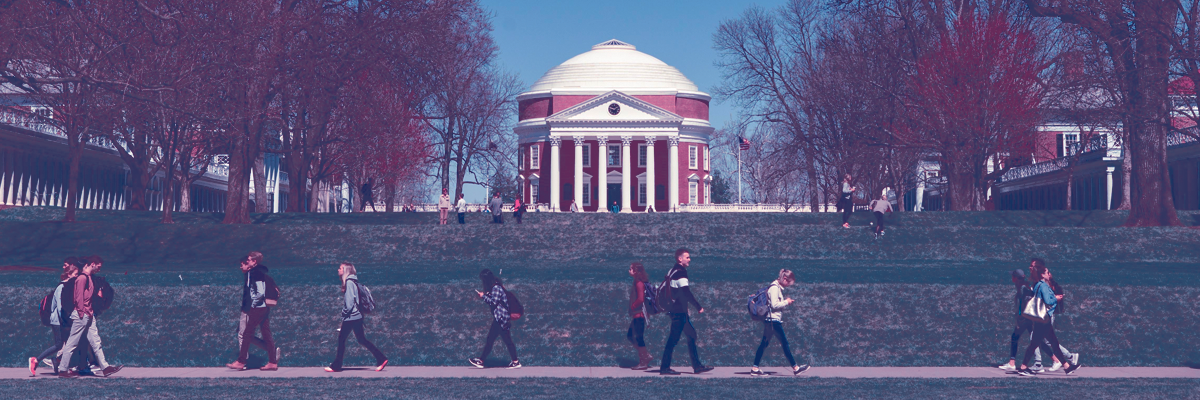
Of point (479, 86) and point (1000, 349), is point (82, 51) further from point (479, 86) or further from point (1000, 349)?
point (479, 86)

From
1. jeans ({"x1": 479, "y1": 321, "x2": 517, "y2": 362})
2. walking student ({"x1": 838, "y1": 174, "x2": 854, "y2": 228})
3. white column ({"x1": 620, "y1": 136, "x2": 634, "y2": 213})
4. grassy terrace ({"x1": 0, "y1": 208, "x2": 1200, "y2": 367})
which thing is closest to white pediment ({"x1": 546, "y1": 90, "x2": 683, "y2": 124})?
white column ({"x1": 620, "y1": 136, "x2": 634, "y2": 213})

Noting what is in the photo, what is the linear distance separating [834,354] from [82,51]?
20641 mm

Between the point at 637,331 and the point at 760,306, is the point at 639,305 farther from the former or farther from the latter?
the point at 760,306

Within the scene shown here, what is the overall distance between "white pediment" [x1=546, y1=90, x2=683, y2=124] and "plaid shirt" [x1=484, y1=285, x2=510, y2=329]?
6839 cm

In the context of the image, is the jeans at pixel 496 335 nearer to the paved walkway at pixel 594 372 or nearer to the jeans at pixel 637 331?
the paved walkway at pixel 594 372

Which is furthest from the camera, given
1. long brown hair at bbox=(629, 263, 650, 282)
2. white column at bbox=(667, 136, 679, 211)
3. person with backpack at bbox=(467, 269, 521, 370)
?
white column at bbox=(667, 136, 679, 211)

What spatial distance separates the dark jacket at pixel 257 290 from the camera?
14664mm

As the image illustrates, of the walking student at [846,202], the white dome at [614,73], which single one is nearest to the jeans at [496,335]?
the walking student at [846,202]

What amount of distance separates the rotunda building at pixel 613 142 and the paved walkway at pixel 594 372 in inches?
2693

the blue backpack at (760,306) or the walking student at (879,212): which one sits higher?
the walking student at (879,212)

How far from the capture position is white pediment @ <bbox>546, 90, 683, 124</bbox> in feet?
273

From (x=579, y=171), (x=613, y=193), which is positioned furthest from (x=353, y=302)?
(x=613, y=193)

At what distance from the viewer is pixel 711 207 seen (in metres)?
72.9

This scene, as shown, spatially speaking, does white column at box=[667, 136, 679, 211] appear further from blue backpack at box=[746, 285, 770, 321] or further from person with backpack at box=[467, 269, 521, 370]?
blue backpack at box=[746, 285, 770, 321]
